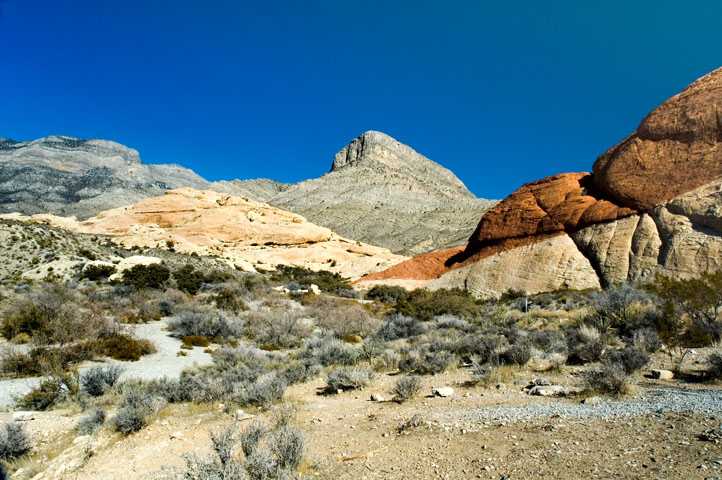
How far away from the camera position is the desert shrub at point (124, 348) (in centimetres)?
1057

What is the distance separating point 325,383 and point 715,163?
72.8ft

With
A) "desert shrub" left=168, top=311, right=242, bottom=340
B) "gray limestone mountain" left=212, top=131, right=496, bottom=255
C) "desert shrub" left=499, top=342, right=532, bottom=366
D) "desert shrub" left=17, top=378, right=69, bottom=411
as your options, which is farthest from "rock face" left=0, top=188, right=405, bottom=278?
"desert shrub" left=17, top=378, right=69, bottom=411

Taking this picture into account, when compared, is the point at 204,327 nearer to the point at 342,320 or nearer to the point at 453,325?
the point at 342,320

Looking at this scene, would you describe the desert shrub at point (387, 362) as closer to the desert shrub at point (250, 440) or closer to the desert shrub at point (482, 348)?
the desert shrub at point (482, 348)

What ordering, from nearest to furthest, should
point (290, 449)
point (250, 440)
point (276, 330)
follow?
point (290, 449), point (250, 440), point (276, 330)

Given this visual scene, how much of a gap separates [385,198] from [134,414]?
8273 cm

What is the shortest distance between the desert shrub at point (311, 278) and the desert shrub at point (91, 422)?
2423 cm

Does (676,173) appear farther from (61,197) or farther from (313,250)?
(61,197)

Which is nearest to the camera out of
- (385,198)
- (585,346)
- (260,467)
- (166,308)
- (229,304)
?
(260,467)

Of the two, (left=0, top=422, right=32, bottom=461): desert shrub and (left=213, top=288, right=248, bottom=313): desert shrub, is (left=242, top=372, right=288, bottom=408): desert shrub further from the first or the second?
(left=213, top=288, right=248, bottom=313): desert shrub

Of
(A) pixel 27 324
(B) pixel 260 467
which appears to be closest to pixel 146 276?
(A) pixel 27 324

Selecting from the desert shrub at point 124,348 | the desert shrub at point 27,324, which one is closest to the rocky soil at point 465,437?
the desert shrub at point 124,348

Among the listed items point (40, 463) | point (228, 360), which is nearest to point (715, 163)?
point (228, 360)

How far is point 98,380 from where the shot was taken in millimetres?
7758
